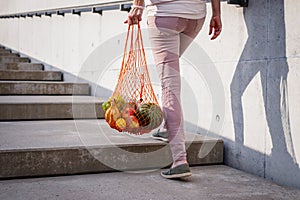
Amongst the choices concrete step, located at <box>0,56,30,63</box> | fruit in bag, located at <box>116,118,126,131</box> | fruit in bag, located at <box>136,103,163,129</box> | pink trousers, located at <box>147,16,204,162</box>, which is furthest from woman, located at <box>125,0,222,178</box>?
concrete step, located at <box>0,56,30,63</box>

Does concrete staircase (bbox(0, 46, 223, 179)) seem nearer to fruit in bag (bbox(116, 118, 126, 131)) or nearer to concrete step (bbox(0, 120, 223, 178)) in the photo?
concrete step (bbox(0, 120, 223, 178))

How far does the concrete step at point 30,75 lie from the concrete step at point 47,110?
3.98ft

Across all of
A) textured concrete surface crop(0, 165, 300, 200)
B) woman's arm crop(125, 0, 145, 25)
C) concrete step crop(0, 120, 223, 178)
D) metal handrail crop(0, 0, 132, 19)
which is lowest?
textured concrete surface crop(0, 165, 300, 200)

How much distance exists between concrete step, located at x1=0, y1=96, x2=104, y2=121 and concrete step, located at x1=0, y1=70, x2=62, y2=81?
47.8 inches

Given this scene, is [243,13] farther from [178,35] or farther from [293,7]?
[178,35]

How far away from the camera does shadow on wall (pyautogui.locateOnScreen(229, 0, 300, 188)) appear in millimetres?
2289

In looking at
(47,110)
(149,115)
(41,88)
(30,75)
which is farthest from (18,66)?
(149,115)

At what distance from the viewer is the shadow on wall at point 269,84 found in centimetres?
229

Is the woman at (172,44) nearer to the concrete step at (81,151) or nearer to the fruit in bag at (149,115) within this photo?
the fruit in bag at (149,115)

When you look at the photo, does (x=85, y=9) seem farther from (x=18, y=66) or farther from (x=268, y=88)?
(x=268, y=88)

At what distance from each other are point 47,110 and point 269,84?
1976 mm

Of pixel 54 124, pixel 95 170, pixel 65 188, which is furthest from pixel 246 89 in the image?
pixel 54 124

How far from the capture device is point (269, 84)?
240 centimetres

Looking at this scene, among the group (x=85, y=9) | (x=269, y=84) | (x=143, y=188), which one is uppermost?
A: (x=85, y=9)
